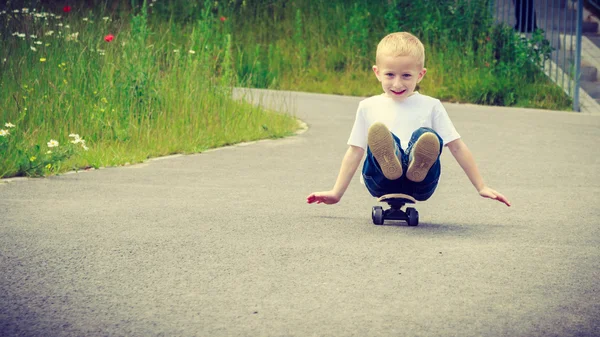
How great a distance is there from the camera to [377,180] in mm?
5574

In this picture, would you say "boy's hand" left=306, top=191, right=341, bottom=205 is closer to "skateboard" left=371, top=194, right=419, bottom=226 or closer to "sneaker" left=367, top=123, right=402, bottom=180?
"skateboard" left=371, top=194, right=419, bottom=226

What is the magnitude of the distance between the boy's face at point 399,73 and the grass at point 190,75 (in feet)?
11.6

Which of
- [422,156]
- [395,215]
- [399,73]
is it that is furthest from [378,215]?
[399,73]

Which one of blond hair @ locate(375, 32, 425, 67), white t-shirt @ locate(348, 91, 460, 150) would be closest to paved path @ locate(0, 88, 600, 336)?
white t-shirt @ locate(348, 91, 460, 150)

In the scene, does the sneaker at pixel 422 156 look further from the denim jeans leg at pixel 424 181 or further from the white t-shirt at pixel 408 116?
the white t-shirt at pixel 408 116

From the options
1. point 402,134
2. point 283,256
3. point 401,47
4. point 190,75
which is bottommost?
point 283,256

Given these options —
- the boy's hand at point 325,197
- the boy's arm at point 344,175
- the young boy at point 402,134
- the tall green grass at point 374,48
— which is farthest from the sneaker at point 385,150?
the tall green grass at point 374,48

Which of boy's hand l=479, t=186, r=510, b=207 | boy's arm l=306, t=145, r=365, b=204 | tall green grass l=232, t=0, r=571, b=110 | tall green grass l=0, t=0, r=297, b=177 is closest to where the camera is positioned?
boy's hand l=479, t=186, r=510, b=207

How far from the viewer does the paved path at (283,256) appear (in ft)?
13.0

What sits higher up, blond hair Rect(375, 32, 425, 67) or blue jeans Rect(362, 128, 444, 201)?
blond hair Rect(375, 32, 425, 67)

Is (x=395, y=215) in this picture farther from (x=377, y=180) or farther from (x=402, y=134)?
(x=402, y=134)

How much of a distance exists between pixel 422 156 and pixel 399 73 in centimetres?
49

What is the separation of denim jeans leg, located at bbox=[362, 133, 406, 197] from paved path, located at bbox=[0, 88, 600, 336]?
0.26m

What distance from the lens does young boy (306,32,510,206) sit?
5.33 m
